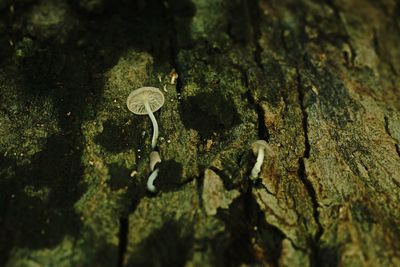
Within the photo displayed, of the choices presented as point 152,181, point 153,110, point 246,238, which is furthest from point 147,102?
point 246,238

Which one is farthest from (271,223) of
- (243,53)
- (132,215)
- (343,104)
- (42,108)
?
(42,108)

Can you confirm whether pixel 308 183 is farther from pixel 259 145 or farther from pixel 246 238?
pixel 246 238

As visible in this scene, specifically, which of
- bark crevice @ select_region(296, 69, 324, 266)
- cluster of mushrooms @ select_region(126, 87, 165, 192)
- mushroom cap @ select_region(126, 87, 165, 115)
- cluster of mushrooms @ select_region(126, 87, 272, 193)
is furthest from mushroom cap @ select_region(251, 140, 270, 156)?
mushroom cap @ select_region(126, 87, 165, 115)

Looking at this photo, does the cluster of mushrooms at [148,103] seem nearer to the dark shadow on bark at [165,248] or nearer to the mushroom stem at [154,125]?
the mushroom stem at [154,125]

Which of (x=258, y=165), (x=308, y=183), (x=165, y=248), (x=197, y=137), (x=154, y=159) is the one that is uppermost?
(x=197, y=137)

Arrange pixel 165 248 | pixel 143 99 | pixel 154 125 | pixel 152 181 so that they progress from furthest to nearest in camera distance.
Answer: pixel 143 99
pixel 154 125
pixel 152 181
pixel 165 248

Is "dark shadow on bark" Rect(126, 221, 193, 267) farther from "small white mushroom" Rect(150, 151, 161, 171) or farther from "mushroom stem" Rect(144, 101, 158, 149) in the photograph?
"mushroom stem" Rect(144, 101, 158, 149)

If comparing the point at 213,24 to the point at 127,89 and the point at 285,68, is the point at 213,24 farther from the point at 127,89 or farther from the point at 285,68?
the point at 127,89
